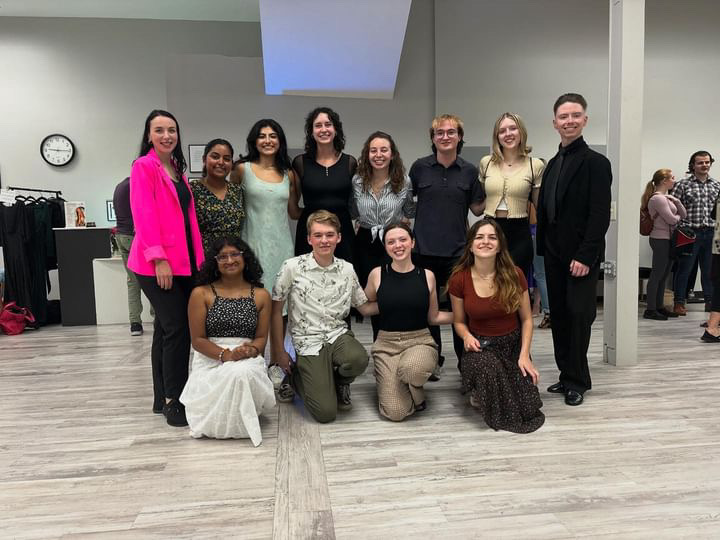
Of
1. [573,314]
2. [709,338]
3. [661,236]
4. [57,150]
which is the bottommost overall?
[709,338]

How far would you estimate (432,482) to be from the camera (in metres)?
1.95

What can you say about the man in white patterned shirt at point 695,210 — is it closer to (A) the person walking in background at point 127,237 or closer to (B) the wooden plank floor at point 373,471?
(B) the wooden plank floor at point 373,471

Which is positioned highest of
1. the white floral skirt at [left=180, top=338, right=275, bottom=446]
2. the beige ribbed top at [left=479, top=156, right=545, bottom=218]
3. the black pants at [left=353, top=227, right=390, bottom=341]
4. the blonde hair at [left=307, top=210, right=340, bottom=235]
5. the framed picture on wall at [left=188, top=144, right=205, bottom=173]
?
the framed picture on wall at [left=188, top=144, right=205, bottom=173]

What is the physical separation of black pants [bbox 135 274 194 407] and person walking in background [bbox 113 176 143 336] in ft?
5.75

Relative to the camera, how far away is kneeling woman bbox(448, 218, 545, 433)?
2.48 meters

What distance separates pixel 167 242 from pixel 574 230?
2.03 m

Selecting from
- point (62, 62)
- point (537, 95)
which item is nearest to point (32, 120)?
point (62, 62)

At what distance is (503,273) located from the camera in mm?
2645

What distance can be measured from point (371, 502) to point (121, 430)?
1378 mm

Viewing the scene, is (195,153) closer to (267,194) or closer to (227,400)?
(267,194)

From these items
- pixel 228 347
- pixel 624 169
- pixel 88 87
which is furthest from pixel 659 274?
pixel 88 87

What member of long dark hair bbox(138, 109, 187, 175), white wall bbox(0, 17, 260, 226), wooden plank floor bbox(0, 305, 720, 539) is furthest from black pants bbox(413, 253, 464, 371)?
white wall bbox(0, 17, 260, 226)

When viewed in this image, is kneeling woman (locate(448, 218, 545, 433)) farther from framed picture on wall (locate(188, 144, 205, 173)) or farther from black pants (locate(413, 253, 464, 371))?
framed picture on wall (locate(188, 144, 205, 173))

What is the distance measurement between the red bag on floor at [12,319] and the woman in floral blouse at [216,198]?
3405 mm
